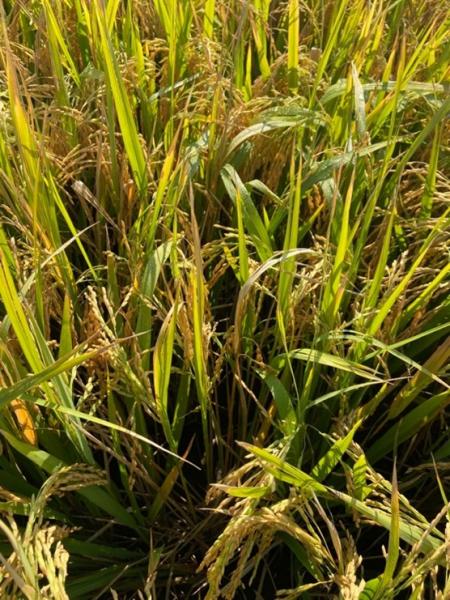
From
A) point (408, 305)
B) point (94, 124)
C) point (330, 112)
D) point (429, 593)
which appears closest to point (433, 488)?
point (429, 593)

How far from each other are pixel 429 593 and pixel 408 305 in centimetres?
36

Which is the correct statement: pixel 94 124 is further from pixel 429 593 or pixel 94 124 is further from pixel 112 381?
pixel 429 593

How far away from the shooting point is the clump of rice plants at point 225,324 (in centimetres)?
78

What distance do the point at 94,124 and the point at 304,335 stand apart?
0.48 m

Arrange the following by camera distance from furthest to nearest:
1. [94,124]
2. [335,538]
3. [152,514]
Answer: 1. [94,124]
2. [152,514]
3. [335,538]

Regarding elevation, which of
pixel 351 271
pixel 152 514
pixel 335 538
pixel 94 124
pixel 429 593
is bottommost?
pixel 429 593

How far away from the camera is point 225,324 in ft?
3.43

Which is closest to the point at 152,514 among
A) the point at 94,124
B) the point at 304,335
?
the point at 304,335

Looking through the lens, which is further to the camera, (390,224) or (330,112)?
(330,112)

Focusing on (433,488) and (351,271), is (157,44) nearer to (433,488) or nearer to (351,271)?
(351,271)

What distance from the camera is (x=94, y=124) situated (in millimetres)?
1109

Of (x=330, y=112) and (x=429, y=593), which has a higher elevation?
(x=330, y=112)

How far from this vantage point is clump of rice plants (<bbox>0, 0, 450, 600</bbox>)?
2.55 feet

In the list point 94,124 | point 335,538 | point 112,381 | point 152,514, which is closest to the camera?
point 335,538
